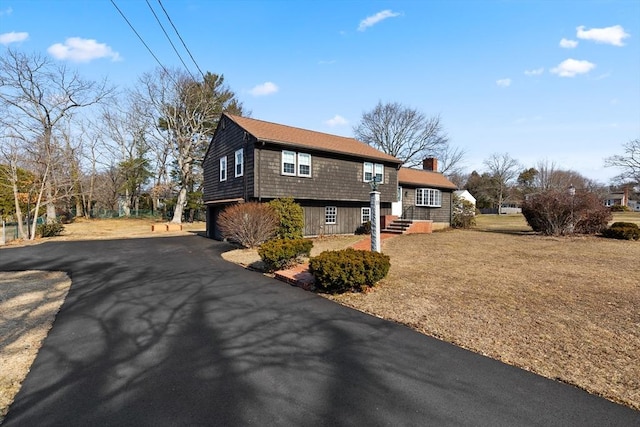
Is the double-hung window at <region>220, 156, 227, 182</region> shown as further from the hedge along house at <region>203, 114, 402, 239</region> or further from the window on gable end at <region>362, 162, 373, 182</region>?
the window on gable end at <region>362, 162, 373, 182</region>

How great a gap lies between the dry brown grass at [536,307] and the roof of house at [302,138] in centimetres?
849

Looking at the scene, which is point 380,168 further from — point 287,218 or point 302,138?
point 287,218

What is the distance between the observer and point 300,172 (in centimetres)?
1673

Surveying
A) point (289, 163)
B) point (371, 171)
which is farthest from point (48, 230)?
point (371, 171)

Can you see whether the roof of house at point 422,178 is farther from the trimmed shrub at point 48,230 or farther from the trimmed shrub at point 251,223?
the trimmed shrub at point 48,230

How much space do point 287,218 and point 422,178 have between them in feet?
46.2

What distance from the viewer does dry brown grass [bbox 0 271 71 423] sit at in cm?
360

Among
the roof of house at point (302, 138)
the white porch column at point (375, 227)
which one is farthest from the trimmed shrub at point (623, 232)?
the white porch column at point (375, 227)

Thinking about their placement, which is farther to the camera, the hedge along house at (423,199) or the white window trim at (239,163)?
the hedge along house at (423,199)

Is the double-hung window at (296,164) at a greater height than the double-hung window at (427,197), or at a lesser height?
greater

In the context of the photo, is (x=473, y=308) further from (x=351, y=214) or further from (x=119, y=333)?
(x=351, y=214)

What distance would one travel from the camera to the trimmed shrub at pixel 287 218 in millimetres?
14367

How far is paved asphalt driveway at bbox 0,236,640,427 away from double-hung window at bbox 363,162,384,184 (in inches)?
563

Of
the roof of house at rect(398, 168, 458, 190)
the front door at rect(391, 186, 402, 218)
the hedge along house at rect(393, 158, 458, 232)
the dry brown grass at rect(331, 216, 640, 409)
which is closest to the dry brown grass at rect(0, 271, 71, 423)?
the dry brown grass at rect(331, 216, 640, 409)
